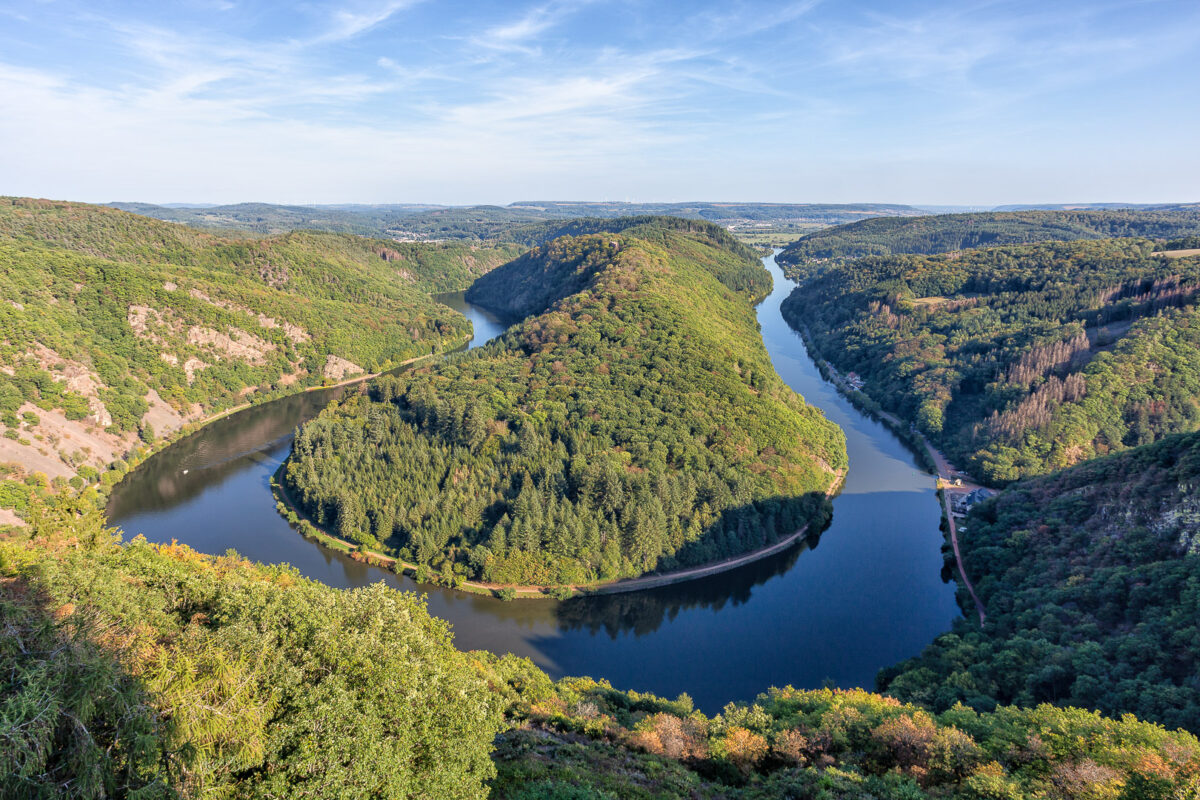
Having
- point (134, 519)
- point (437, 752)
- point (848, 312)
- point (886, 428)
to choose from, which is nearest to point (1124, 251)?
point (848, 312)

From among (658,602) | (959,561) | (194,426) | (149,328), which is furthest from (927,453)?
(149,328)

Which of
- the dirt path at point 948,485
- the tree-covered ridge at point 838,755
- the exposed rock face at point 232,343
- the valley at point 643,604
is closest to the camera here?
the valley at point 643,604

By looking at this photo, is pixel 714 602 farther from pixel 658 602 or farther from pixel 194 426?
pixel 194 426

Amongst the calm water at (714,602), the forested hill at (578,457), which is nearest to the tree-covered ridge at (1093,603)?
the calm water at (714,602)

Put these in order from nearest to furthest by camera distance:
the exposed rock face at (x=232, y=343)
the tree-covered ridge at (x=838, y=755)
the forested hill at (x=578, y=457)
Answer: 1. the tree-covered ridge at (x=838, y=755)
2. the forested hill at (x=578, y=457)
3. the exposed rock face at (x=232, y=343)

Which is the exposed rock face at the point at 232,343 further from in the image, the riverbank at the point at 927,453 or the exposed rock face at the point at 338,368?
the riverbank at the point at 927,453

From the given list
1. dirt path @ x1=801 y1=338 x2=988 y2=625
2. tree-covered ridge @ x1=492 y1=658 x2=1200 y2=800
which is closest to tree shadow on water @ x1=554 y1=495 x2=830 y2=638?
dirt path @ x1=801 y1=338 x2=988 y2=625

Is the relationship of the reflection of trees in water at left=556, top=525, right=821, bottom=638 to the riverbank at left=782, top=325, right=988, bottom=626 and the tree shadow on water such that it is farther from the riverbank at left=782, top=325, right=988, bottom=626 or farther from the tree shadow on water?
the riverbank at left=782, top=325, right=988, bottom=626
